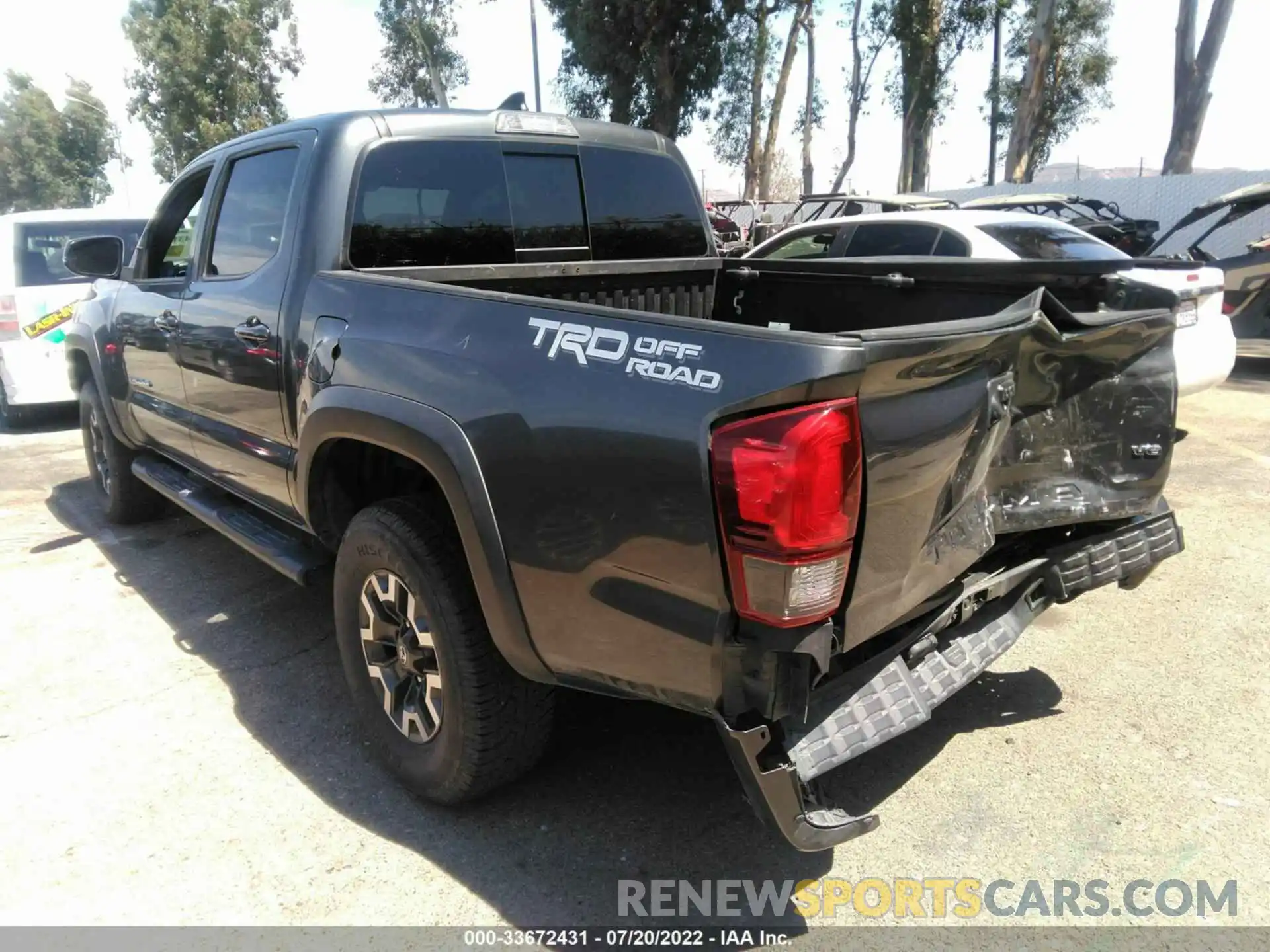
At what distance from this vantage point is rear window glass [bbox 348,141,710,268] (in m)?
3.30

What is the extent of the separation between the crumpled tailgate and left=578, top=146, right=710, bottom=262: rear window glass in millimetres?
1877

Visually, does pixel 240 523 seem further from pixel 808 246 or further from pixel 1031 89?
pixel 1031 89

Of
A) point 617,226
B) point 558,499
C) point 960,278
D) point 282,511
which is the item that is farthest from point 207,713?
point 960,278

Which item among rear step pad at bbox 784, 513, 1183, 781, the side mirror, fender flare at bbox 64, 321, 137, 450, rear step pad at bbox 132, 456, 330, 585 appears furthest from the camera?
fender flare at bbox 64, 321, 137, 450

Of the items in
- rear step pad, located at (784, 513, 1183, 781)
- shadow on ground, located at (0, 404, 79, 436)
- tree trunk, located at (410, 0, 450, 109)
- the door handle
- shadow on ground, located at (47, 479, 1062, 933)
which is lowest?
shadow on ground, located at (0, 404, 79, 436)

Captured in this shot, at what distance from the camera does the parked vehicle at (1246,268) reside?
385 inches

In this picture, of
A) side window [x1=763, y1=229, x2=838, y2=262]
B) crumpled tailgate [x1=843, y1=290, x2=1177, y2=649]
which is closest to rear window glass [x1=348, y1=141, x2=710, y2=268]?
crumpled tailgate [x1=843, y1=290, x2=1177, y2=649]

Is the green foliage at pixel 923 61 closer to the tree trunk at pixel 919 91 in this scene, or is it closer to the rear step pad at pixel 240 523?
the tree trunk at pixel 919 91

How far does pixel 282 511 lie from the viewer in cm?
359

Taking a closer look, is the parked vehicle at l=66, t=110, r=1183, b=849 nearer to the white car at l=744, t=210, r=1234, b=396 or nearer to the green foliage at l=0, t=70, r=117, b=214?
the white car at l=744, t=210, r=1234, b=396

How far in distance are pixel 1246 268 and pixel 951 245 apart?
4.92m

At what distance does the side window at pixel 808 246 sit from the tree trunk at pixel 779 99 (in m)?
20.0

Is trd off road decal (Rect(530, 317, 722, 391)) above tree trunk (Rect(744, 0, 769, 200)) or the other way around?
the other way around

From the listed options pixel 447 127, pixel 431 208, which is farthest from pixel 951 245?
pixel 431 208
